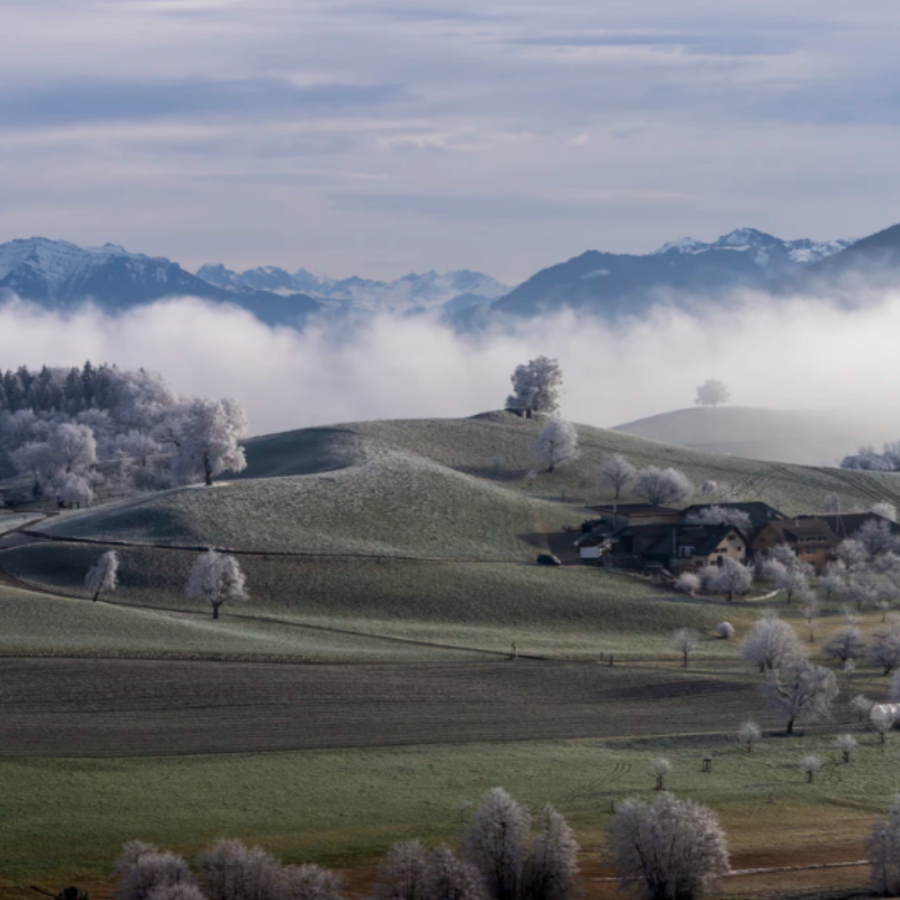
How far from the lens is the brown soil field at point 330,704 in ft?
197

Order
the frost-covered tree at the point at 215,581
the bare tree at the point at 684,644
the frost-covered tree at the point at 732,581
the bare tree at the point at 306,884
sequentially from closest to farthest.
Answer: the bare tree at the point at 306,884 → the bare tree at the point at 684,644 → the frost-covered tree at the point at 215,581 → the frost-covered tree at the point at 732,581

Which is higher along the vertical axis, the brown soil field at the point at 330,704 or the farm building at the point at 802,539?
the farm building at the point at 802,539

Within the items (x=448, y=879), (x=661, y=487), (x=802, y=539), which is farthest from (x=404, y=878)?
(x=661, y=487)

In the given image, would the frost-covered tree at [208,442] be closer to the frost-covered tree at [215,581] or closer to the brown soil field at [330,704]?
the frost-covered tree at [215,581]

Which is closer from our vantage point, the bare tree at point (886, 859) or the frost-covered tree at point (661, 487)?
the bare tree at point (886, 859)

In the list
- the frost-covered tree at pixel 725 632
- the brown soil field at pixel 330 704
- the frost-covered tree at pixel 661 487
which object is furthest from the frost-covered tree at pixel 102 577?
the frost-covered tree at pixel 661 487

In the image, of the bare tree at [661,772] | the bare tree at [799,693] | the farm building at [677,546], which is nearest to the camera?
the bare tree at [661,772]

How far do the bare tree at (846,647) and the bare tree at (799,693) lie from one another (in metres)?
15.7

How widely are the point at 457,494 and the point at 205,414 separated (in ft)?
77.7

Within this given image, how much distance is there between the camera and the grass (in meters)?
46.3

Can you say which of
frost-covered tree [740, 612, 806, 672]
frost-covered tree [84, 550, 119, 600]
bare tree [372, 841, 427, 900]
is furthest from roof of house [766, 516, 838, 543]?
bare tree [372, 841, 427, 900]

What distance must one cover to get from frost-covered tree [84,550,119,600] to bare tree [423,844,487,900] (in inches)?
2353

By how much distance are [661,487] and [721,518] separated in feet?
43.8

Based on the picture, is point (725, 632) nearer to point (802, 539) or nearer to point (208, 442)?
point (802, 539)
